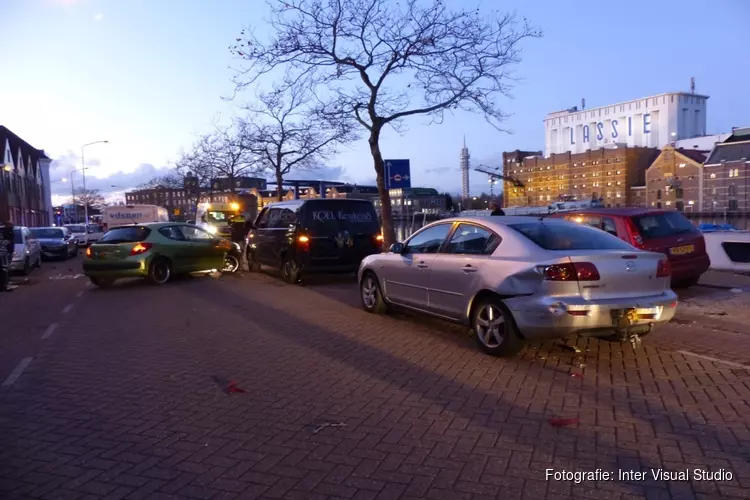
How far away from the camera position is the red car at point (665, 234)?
10016 mm

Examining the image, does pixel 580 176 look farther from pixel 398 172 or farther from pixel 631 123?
pixel 398 172

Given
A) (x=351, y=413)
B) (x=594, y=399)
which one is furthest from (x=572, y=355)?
(x=351, y=413)

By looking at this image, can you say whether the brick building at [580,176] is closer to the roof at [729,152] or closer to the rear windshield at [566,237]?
the roof at [729,152]

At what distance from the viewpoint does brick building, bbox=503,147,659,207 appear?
309ft

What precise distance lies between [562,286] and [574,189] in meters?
101

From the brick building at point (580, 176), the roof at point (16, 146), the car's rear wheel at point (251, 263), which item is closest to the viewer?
the car's rear wheel at point (251, 263)

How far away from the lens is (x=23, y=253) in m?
18.4

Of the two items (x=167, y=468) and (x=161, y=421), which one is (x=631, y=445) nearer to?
(x=167, y=468)

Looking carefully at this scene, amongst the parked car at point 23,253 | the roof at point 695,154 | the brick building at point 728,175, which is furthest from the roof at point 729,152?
the parked car at point 23,253

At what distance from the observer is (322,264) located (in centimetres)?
1343

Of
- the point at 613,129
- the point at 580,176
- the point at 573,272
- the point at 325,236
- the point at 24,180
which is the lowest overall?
the point at 573,272

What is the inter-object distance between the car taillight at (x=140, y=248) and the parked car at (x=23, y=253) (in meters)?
5.79

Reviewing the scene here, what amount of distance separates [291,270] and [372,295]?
4.73 m

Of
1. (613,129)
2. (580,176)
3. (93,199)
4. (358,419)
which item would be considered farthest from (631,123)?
(358,419)
